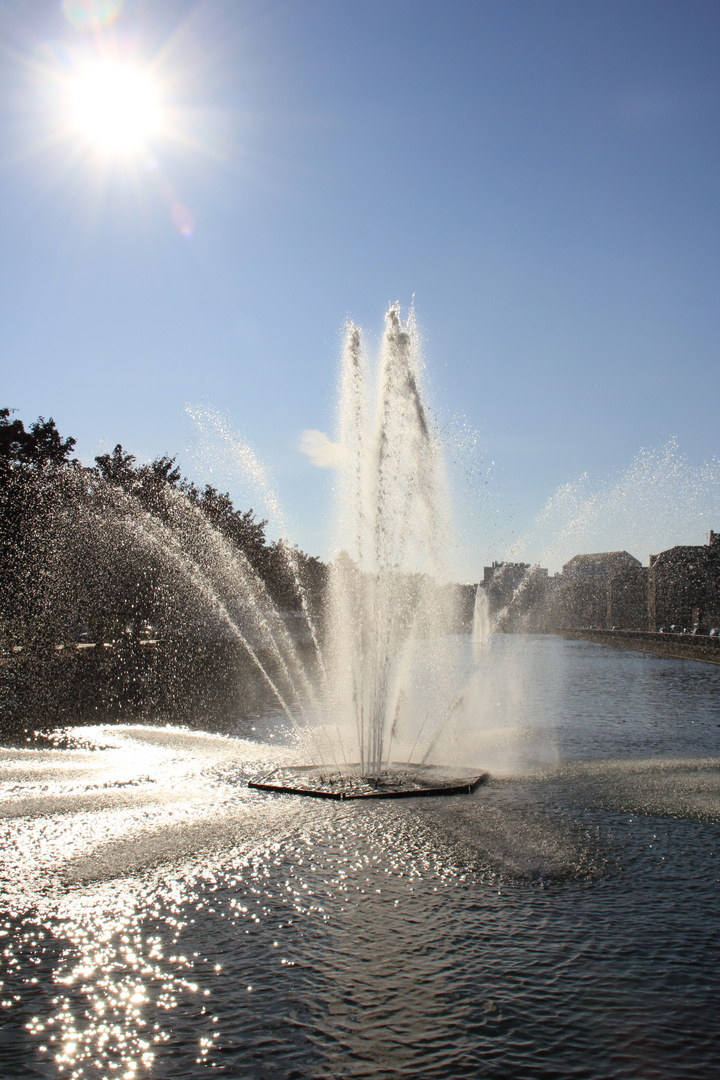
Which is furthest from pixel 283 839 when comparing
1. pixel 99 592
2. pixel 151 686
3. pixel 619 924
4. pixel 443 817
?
pixel 99 592

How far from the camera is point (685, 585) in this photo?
92.5 meters

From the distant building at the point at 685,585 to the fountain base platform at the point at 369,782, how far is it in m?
76.5

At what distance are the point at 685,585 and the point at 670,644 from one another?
46573mm

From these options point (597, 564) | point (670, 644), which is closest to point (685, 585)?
point (670, 644)

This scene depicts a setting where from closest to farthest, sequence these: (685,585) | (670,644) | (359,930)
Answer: (359,930)
(670,644)
(685,585)

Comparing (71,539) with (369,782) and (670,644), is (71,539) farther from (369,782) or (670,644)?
(670,644)

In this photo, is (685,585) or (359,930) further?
(685,585)

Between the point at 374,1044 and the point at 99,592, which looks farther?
the point at 99,592

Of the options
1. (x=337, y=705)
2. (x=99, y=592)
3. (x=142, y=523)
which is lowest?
(x=337, y=705)

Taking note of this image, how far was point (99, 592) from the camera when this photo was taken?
39312 millimetres

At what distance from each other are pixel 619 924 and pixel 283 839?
3.40 meters

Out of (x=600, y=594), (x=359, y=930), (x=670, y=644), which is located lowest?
(x=670, y=644)

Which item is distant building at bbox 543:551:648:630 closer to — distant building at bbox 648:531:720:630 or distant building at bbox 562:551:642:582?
distant building at bbox 562:551:642:582

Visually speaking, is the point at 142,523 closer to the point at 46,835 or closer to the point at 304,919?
the point at 46,835
